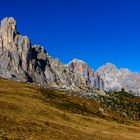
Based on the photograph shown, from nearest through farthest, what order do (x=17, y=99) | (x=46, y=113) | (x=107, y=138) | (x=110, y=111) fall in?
(x=107, y=138) < (x=46, y=113) < (x=17, y=99) < (x=110, y=111)

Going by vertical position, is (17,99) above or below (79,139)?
above

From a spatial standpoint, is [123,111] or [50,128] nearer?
[50,128]

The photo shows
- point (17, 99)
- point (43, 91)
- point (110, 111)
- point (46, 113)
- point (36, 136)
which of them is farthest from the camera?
point (110, 111)

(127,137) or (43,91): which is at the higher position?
(43,91)

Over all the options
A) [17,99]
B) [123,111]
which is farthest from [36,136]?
[123,111]

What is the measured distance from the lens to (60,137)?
44.4 meters

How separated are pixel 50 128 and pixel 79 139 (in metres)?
5.37

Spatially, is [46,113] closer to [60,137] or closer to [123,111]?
[60,137]

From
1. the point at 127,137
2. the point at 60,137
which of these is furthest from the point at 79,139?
the point at 127,137

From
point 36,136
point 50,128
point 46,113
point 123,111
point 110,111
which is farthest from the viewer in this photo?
point 123,111

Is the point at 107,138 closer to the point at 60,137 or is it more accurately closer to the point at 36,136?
the point at 60,137

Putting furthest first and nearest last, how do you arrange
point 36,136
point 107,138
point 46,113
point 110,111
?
point 110,111
point 46,113
point 107,138
point 36,136

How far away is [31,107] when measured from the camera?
211 feet

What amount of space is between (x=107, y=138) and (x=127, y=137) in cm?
694
